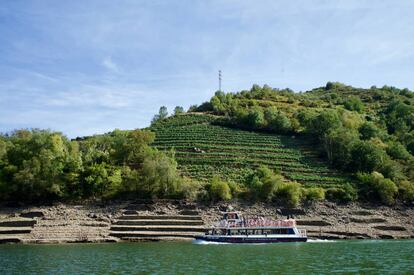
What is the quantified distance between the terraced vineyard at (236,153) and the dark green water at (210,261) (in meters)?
33.5

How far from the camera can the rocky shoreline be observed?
60.5 metres

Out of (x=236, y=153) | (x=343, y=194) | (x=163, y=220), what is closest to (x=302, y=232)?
(x=343, y=194)

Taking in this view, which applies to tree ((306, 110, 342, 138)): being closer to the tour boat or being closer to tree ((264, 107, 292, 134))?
tree ((264, 107, 292, 134))

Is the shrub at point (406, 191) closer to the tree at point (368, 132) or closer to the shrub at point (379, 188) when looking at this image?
the shrub at point (379, 188)

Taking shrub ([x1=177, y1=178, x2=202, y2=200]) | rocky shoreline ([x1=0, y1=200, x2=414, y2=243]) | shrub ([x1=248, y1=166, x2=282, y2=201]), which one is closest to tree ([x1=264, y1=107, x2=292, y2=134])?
shrub ([x1=248, y1=166, x2=282, y2=201])

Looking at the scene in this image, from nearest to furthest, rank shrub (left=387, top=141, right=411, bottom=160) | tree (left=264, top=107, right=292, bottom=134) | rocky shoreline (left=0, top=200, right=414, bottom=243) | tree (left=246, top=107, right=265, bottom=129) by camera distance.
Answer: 1. rocky shoreline (left=0, top=200, right=414, bottom=243)
2. shrub (left=387, top=141, right=411, bottom=160)
3. tree (left=264, top=107, right=292, bottom=134)
4. tree (left=246, top=107, right=265, bottom=129)

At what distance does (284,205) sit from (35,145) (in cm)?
4008

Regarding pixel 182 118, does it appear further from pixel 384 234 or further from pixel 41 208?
pixel 384 234

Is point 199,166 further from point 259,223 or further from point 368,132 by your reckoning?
point 368,132

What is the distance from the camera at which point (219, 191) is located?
69812 mm

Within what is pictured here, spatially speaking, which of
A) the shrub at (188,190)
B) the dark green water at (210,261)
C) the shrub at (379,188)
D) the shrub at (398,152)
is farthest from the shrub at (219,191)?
the shrub at (398,152)

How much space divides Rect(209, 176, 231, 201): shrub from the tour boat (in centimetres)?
991

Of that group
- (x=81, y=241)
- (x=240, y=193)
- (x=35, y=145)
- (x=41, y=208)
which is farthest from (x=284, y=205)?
(x=35, y=145)

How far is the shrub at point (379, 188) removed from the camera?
239 ft
